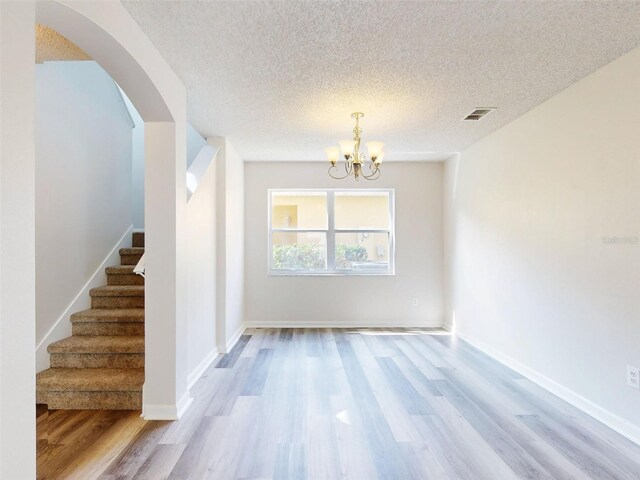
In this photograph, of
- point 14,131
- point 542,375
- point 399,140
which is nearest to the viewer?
point 14,131

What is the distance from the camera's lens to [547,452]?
2.12 metres

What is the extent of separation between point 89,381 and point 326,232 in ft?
11.8

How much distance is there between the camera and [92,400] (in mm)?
2646

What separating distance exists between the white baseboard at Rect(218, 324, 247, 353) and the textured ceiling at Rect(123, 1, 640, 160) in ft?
7.94

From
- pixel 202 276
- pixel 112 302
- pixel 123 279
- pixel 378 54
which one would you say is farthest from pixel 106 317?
pixel 378 54

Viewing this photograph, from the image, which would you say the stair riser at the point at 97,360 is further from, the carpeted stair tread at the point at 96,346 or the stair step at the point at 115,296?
the stair step at the point at 115,296

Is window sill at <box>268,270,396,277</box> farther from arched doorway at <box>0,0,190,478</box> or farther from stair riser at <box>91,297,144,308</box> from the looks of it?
arched doorway at <box>0,0,190,478</box>

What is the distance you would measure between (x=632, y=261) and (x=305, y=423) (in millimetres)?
2368

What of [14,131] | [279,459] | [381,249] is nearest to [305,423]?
[279,459]

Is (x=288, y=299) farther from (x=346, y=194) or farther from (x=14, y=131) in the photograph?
(x=14, y=131)

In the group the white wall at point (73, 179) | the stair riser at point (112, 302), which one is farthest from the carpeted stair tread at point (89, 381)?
the stair riser at point (112, 302)

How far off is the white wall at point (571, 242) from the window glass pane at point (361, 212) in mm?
1580

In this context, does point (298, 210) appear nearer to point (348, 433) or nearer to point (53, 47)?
point (53, 47)

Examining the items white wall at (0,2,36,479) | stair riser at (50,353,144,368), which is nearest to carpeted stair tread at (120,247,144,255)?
stair riser at (50,353,144,368)
